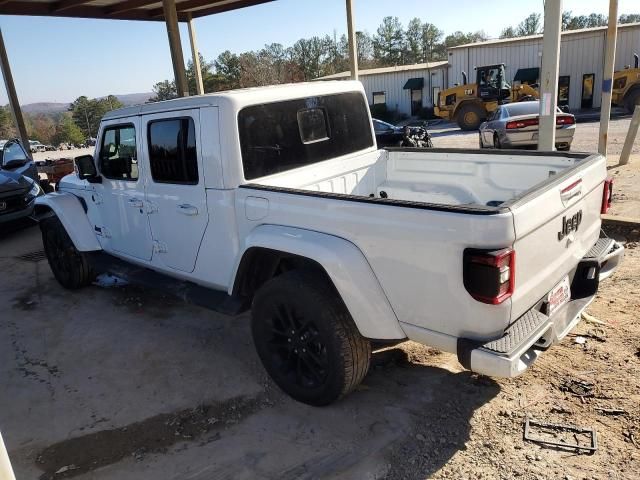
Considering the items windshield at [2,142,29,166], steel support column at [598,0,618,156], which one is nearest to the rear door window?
steel support column at [598,0,618,156]

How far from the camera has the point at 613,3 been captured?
8.84 meters

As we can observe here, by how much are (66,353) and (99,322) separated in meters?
0.62

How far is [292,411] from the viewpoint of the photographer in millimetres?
3395

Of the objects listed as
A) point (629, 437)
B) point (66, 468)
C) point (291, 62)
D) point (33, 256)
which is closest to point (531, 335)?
point (629, 437)

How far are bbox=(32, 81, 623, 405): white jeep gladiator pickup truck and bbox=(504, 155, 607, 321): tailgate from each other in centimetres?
1

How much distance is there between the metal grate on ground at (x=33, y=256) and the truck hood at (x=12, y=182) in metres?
1.54

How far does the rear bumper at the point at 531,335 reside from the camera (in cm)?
245

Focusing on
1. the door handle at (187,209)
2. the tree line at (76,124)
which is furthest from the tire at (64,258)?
the tree line at (76,124)

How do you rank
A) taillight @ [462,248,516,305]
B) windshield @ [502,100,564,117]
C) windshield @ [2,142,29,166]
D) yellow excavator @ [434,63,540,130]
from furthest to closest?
yellow excavator @ [434,63,540,130] < windshield @ [502,100,564,117] < windshield @ [2,142,29,166] < taillight @ [462,248,516,305]

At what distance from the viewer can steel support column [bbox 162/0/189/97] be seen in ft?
33.0

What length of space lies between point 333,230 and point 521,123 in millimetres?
9605

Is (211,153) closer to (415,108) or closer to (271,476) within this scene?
(271,476)

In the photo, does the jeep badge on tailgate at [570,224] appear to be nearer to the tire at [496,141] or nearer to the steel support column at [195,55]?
the tire at [496,141]

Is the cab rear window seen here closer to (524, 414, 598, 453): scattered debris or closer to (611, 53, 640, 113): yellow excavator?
(524, 414, 598, 453): scattered debris
